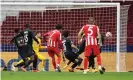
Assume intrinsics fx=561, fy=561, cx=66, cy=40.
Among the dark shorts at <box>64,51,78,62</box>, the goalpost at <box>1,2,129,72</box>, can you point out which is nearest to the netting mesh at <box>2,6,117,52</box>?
the goalpost at <box>1,2,129,72</box>

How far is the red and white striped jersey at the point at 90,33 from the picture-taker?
1661 cm

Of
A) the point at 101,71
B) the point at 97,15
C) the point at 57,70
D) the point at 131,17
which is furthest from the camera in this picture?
the point at 131,17

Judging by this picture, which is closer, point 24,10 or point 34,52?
point 34,52

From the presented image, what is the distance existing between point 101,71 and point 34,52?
4.45m

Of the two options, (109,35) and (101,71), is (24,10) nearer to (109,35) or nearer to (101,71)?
(109,35)

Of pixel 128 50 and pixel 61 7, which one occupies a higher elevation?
pixel 61 7

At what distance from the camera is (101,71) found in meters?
16.5

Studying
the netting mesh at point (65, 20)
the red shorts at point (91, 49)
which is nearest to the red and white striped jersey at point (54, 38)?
the red shorts at point (91, 49)

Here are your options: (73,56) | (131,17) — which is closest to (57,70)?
(73,56)

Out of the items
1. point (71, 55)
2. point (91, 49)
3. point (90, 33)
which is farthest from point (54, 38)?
point (91, 49)

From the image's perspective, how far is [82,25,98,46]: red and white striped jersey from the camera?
654 inches

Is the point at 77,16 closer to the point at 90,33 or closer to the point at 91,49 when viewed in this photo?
the point at 90,33

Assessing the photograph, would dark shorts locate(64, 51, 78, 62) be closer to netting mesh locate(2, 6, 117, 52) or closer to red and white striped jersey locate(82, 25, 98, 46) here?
netting mesh locate(2, 6, 117, 52)

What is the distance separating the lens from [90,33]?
16781 mm
